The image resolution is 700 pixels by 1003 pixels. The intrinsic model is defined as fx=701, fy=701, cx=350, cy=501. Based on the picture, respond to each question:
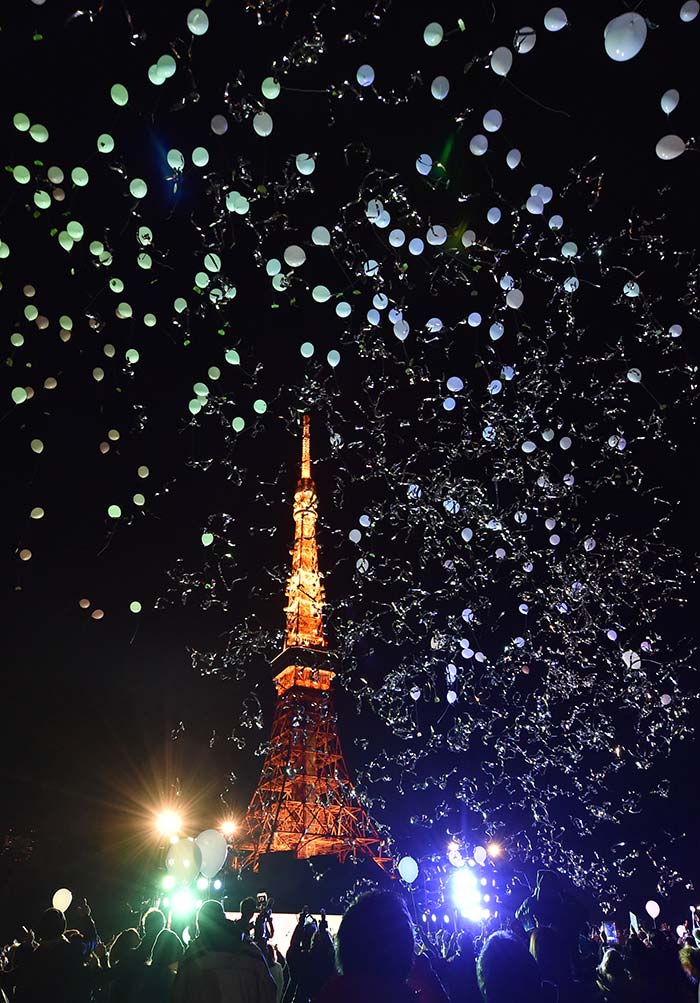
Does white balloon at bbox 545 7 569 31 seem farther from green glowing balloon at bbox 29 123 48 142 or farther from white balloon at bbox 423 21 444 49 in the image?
green glowing balloon at bbox 29 123 48 142

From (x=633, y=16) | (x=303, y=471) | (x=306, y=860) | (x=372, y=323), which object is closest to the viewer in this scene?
(x=633, y=16)

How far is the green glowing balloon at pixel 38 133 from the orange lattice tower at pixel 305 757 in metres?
28.4

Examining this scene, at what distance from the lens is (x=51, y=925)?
396cm

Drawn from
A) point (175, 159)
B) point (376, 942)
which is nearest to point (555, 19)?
point (175, 159)

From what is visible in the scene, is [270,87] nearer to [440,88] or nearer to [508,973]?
[440,88]

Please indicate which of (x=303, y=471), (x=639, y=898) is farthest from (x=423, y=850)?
(x=303, y=471)

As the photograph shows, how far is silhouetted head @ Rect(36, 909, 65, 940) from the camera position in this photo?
3922mm

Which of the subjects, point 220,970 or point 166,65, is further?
point 166,65

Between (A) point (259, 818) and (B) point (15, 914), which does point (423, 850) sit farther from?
(B) point (15, 914)

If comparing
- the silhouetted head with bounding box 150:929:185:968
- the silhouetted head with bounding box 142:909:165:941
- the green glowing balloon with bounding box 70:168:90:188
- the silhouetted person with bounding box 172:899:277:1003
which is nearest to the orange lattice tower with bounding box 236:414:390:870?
the silhouetted head with bounding box 142:909:165:941

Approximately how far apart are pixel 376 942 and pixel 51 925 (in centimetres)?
270

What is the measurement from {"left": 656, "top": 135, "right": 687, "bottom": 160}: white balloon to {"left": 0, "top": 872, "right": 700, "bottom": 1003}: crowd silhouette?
413 cm

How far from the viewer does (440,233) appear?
523 cm

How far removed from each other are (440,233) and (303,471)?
3102 centimetres
